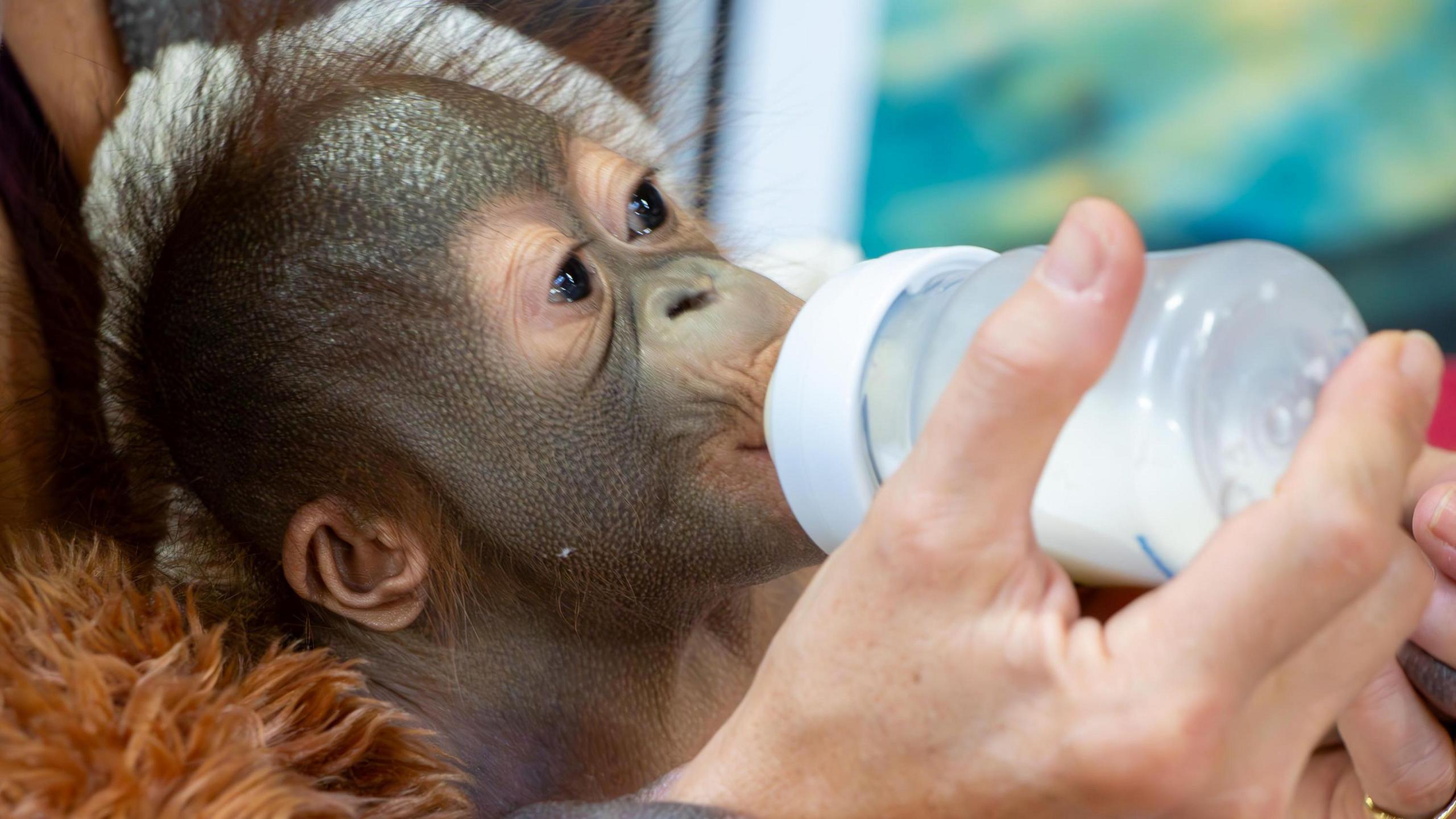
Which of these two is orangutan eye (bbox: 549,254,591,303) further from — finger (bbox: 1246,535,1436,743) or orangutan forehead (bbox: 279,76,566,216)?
finger (bbox: 1246,535,1436,743)

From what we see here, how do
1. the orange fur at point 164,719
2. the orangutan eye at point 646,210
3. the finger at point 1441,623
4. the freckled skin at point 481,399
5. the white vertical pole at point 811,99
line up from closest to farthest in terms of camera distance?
1. the orange fur at point 164,719
2. the finger at point 1441,623
3. the freckled skin at point 481,399
4. the orangutan eye at point 646,210
5. the white vertical pole at point 811,99

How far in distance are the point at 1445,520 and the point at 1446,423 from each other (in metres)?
1.05

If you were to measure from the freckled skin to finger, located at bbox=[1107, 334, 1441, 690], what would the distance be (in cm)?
37

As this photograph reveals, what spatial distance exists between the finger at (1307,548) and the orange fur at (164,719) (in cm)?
45

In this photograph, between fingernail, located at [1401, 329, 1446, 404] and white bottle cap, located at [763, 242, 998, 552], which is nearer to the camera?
fingernail, located at [1401, 329, 1446, 404]

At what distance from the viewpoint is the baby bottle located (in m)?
0.58

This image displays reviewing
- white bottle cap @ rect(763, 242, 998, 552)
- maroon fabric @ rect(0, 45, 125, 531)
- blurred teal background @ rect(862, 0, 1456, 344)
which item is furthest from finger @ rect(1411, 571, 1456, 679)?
blurred teal background @ rect(862, 0, 1456, 344)

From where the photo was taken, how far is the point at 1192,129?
2.23m

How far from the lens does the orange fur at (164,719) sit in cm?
64

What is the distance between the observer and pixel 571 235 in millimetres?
923

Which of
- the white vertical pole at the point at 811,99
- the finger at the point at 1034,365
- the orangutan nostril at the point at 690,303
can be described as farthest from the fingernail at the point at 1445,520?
the white vertical pole at the point at 811,99

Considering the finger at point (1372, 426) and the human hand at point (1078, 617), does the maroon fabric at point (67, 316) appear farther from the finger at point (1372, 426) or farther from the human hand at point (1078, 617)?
the finger at point (1372, 426)

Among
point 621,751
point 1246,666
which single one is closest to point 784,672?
point 1246,666

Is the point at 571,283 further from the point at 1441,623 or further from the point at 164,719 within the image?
the point at 1441,623
